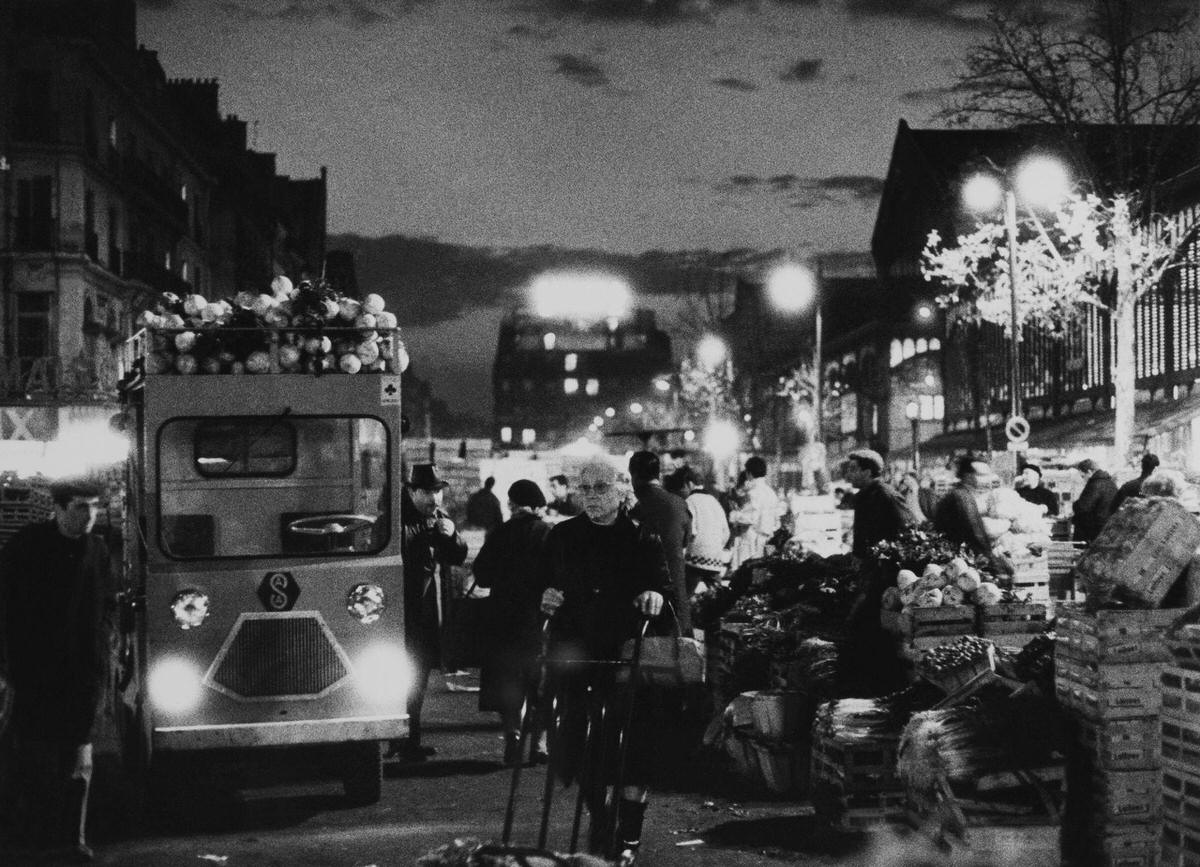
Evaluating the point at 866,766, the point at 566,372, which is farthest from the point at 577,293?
the point at 566,372

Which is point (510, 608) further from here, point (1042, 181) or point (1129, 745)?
point (1042, 181)

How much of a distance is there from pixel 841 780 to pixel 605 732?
66.4 inches

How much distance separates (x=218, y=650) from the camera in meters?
8.57

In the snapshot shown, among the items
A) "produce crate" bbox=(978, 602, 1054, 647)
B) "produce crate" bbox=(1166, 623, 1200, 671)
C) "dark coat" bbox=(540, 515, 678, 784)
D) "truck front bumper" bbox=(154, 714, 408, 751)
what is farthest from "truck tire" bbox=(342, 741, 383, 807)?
"produce crate" bbox=(1166, 623, 1200, 671)

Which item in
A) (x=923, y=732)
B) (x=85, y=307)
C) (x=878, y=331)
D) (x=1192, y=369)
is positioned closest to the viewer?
(x=923, y=732)

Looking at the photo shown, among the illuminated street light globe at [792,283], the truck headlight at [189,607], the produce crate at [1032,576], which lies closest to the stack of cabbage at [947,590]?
the produce crate at [1032,576]

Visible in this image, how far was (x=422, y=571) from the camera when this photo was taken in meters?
10.8

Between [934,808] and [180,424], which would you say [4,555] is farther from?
[934,808]

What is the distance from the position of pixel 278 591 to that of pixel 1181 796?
16.4 ft

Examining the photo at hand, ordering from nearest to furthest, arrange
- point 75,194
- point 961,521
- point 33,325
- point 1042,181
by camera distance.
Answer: point 961,521, point 1042,181, point 75,194, point 33,325

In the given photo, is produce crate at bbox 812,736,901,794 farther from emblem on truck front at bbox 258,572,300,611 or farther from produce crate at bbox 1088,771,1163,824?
emblem on truck front at bbox 258,572,300,611

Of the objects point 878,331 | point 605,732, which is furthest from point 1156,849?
point 878,331

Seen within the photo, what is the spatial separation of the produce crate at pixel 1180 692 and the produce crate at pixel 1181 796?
9.2 inches

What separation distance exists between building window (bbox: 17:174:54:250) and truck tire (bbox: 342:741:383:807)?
38906mm
